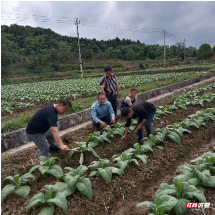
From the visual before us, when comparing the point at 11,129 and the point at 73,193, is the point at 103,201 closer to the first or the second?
the point at 73,193

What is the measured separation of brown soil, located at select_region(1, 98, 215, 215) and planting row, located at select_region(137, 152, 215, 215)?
0.80ft

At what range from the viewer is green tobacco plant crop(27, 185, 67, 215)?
276 centimetres

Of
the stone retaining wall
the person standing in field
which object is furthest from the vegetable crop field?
the person standing in field

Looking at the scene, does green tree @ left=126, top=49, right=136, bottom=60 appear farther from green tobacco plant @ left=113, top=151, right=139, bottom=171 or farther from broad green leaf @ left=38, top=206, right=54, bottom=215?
broad green leaf @ left=38, top=206, right=54, bottom=215

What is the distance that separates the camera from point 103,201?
10.7 ft

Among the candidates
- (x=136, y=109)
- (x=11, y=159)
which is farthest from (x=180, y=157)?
(x=11, y=159)

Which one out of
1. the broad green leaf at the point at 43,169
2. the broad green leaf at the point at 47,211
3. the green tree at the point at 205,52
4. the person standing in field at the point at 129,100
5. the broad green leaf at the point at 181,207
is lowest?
the broad green leaf at the point at 47,211

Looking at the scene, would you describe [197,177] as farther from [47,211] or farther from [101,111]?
[101,111]

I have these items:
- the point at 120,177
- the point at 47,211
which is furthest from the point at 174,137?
the point at 47,211

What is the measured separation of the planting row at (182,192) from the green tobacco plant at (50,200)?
104cm

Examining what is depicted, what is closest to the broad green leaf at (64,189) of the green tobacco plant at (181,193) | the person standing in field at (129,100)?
the green tobacco plant at (181,193)

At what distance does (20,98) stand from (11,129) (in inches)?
258

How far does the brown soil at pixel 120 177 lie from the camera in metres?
3.15

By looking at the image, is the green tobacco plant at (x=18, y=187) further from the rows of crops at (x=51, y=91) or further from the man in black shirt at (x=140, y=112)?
the rows of crops at (x=51, y=91)
